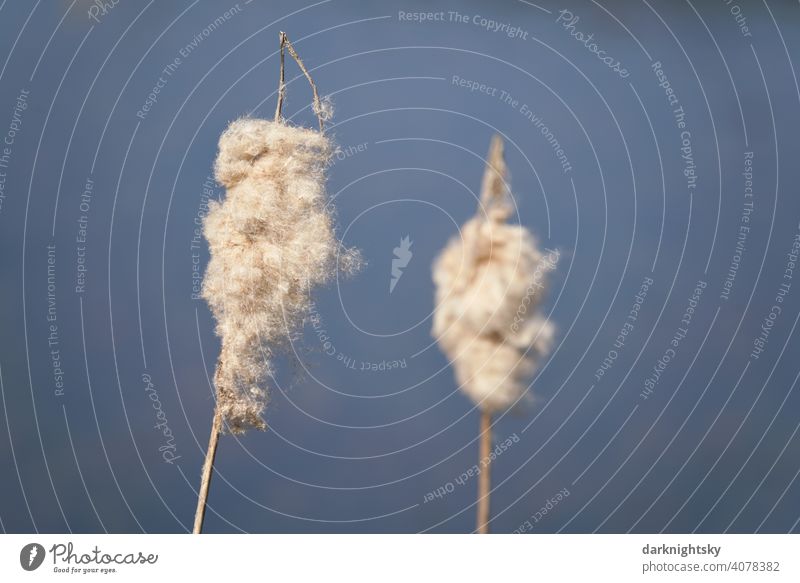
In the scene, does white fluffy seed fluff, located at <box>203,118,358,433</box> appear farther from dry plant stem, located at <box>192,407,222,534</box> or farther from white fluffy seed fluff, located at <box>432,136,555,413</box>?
white fluffy seed fluff, located at <box>432,136,555,413</box>

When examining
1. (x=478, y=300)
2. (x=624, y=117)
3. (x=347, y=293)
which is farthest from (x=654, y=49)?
(x=478, y=300)

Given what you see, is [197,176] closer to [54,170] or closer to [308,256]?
[54,170]
